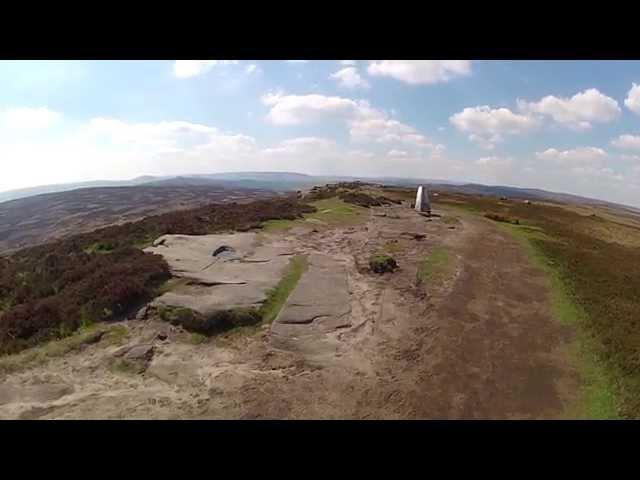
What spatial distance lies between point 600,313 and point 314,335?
9.20 m

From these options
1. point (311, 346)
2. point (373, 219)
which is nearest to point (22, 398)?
point (311, 346)

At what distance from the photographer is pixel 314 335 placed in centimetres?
1066

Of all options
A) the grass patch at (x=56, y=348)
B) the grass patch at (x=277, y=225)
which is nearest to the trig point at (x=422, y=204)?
the grass patch at (x=277, y=225)

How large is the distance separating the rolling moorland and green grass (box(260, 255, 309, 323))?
Result: 94mm

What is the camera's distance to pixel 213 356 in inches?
374

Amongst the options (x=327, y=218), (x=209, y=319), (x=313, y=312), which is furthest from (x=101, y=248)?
(x=327, y=218)

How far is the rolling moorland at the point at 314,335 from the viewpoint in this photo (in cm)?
790

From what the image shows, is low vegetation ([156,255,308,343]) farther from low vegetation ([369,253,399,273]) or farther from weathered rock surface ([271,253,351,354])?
low vegetation ([369,253,399,273])

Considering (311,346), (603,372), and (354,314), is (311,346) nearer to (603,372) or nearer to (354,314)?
(354,314)

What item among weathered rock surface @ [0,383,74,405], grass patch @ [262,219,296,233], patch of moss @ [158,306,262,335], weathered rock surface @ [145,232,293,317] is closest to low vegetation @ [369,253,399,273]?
weathered rock surface @ [145,232,293,317]

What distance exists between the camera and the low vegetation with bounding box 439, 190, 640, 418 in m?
8.28

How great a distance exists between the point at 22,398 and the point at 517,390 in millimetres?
10149

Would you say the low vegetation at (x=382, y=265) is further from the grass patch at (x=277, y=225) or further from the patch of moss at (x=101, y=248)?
the patch of moss at (x=101, y=248)

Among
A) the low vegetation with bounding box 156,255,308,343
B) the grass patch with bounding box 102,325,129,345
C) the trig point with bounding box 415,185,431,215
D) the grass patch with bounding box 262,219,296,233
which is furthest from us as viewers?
the trig point with bounding box 415,185,431,215
